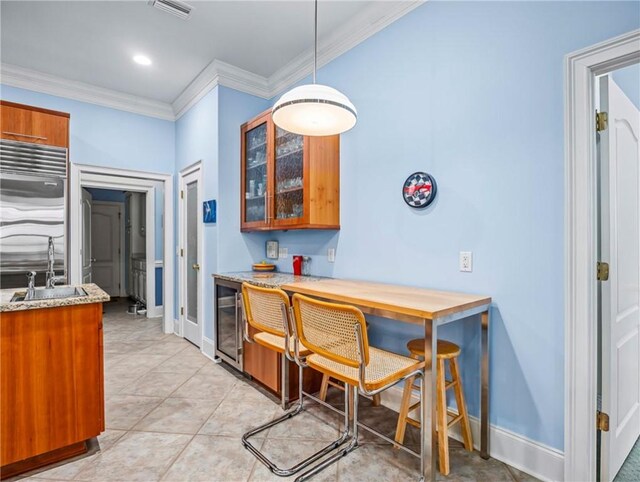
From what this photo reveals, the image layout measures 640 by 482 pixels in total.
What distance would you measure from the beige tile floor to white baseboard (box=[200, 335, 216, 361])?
0.30 meters

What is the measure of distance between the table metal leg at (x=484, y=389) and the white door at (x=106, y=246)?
24.6ft

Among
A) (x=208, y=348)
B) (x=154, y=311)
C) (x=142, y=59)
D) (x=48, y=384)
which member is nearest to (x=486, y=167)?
(x=48, y=384)

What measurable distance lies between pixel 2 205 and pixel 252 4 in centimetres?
277

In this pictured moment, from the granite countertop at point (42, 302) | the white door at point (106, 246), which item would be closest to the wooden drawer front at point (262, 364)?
the granite countertop at point (42, 302)

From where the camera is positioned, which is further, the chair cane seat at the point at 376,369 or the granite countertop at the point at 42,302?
the granite countertop at the point at 42,302

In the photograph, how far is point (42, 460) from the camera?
6.00ft

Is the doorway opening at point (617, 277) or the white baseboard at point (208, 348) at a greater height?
the doorway opening at point (617, 277)

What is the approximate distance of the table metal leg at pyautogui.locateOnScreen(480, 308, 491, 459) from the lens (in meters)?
1.89

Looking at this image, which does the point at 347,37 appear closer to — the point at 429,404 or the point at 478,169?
the point at 478,169

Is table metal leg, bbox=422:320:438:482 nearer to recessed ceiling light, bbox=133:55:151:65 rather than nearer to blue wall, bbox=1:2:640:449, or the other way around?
blue wall, bbox=1:2:640:449

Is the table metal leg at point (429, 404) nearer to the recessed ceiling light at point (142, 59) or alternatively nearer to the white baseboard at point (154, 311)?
the recessed ceiling light at point (142, 59)

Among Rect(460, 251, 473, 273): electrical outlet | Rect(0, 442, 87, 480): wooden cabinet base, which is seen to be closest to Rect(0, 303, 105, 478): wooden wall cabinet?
Rect(0, 442, 87, 480): wooden cabinet base

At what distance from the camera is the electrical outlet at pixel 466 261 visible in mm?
2037

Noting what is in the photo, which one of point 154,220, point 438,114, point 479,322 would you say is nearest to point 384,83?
point 438,114
